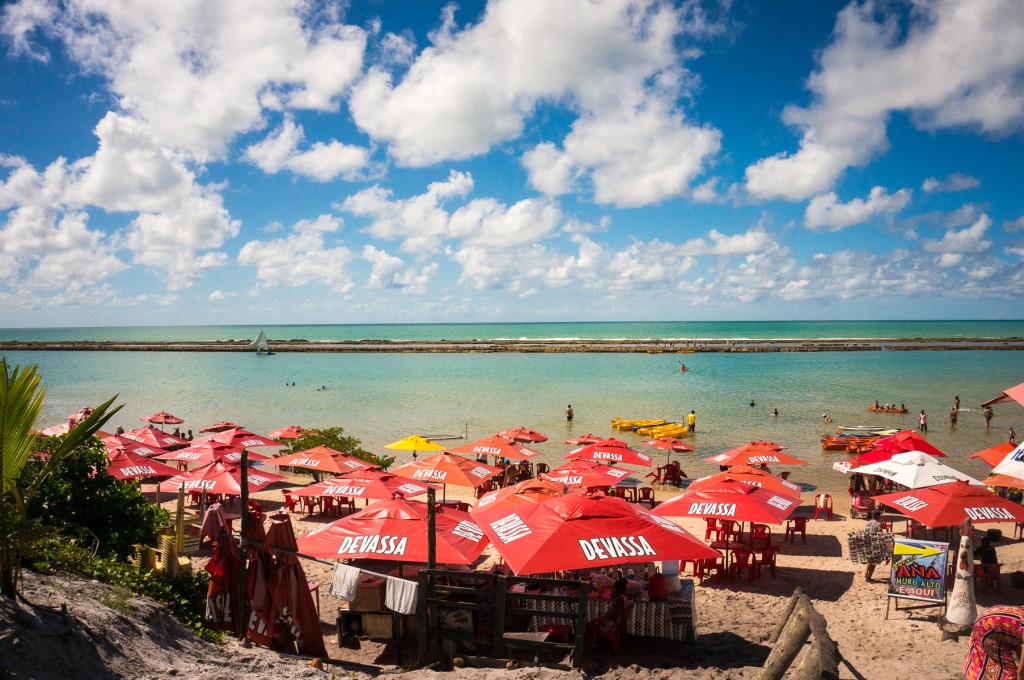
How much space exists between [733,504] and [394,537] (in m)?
5.86

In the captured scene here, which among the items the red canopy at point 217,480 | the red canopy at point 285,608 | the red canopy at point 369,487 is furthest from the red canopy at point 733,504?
the red canopy at point 217,480

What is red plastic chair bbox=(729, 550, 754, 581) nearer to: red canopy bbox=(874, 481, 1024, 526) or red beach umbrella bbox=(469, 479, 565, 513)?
red canopy bbox=(874, 481, 1024, 526)

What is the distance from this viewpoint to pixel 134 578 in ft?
24.3

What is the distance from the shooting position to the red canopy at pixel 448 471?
1426 cm

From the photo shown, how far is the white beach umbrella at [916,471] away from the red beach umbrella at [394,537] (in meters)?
9.82

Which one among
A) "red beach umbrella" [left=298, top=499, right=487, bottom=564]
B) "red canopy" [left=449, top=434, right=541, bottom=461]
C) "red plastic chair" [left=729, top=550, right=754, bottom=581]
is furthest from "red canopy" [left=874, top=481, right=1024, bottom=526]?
"red canopy" [left=449, top=434, right=541, bottom=461]

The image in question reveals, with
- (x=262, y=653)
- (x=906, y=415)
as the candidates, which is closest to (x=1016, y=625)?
(x=262, y=653)

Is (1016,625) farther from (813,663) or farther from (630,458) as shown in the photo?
(630,458)

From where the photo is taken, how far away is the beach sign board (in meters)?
8.58

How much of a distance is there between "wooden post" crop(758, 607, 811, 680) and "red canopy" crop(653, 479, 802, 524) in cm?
405

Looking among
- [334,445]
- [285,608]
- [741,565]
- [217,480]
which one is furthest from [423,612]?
[334,445]

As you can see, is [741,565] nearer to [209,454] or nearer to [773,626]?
[773,626]

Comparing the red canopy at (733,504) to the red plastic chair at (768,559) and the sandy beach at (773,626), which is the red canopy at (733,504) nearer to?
the red plastic chair at (768,559)

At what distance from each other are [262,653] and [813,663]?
5.91 meters
